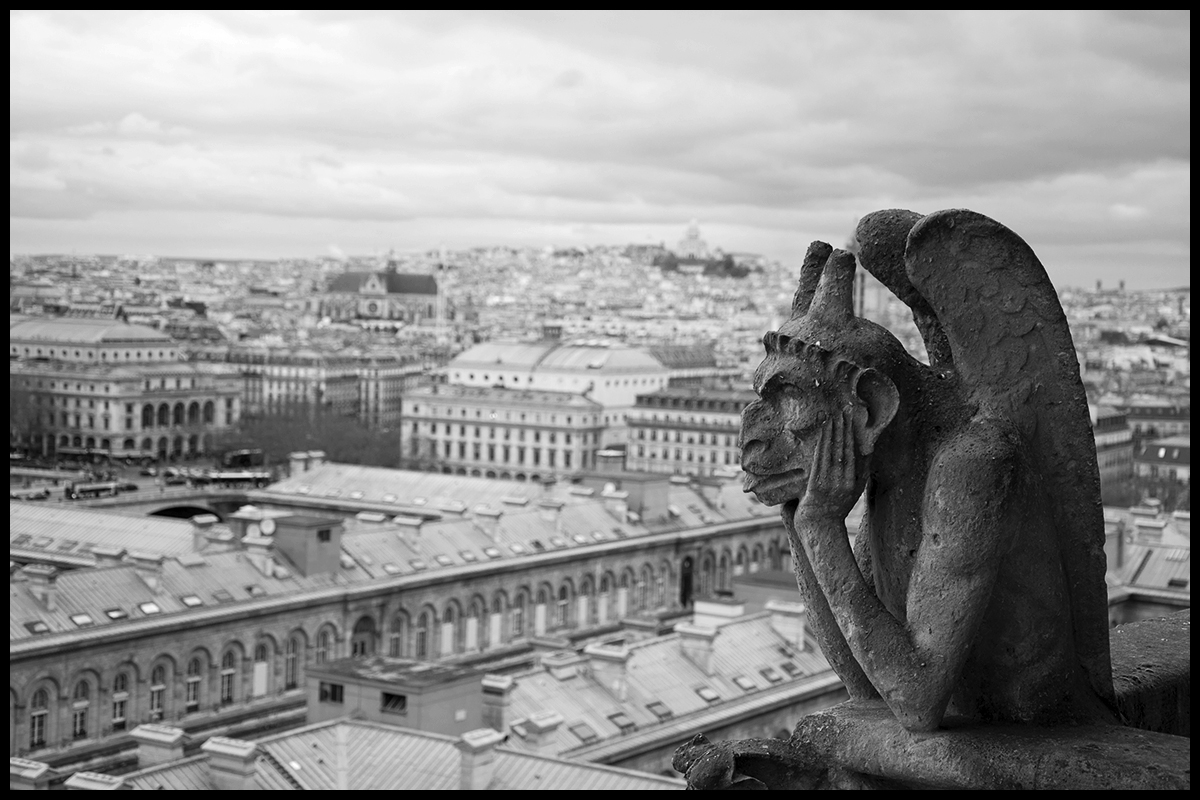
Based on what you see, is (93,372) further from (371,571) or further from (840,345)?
(840,345)

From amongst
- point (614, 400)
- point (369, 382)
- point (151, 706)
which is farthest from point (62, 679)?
point (369, 382)

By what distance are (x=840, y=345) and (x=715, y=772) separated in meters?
1.37

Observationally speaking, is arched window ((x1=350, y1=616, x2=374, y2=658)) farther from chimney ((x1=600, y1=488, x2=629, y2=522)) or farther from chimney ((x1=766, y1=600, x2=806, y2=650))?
chimney ((x1=600, y1=488, x2=629, y2=522))

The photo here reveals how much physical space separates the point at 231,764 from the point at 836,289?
64.0ft

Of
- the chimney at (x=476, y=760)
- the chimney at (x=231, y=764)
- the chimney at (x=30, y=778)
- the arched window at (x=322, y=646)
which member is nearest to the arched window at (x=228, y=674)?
the arched window at (x=322, y=646)

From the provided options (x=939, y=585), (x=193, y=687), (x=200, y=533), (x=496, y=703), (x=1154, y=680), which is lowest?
(x=193, y=687)

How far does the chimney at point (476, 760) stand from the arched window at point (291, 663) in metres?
18.8

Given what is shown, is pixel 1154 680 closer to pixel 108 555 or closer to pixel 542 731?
pixel 542 731

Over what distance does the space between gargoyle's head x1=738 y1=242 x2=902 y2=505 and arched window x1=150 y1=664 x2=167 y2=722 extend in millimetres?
34309

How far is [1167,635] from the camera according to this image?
24.6 feet

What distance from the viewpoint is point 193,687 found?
130 feet

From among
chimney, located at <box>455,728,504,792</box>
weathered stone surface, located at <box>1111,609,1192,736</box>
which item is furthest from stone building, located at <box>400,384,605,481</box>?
weathered stone surface, located at <box>1111,609,1192,736</box>

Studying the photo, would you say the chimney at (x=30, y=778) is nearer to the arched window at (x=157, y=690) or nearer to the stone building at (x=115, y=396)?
the arched window at (x=157, y=690)

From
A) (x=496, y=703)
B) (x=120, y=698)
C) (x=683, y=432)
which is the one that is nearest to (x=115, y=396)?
(x=683, y=432)
